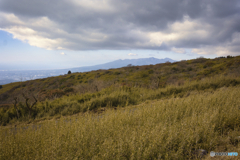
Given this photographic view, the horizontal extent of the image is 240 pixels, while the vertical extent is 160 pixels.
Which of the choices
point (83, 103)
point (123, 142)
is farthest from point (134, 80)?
point (123, 142)

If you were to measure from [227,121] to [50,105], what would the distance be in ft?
27.7

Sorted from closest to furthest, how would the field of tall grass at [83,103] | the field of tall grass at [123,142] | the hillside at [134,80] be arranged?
the field of tall grass at [123,142], the field of tall grass at [83,103], the hillside at [134,80]

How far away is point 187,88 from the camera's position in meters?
10.8

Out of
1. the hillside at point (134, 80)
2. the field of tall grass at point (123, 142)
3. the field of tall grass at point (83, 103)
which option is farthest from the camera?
the hillside at point (134, 80)

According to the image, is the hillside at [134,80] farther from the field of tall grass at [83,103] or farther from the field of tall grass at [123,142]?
the field of tall grass at [123,142]

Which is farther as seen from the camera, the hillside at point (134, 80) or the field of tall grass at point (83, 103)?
the hillside at point (134, 80)

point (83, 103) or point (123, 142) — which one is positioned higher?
point (123, 142)

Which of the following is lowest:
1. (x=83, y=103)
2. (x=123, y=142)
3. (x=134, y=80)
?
(x=83, y=103)

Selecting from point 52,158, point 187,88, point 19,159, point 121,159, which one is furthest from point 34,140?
point 187,88

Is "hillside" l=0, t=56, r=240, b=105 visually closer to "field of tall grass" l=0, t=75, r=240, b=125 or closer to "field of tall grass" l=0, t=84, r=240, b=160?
"field of tall grass" l=0, t=75, r=240, b=125

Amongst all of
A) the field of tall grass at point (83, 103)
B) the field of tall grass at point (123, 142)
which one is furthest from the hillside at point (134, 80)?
the field of tall grass at point (123, 142)

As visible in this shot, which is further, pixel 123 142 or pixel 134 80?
pixel 134 80

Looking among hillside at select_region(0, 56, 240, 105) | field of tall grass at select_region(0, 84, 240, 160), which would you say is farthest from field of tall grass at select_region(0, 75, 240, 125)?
hillside at select_region(0, 56, 240, 105)

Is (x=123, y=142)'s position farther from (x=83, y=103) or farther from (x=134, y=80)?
(x=134, y=80)
